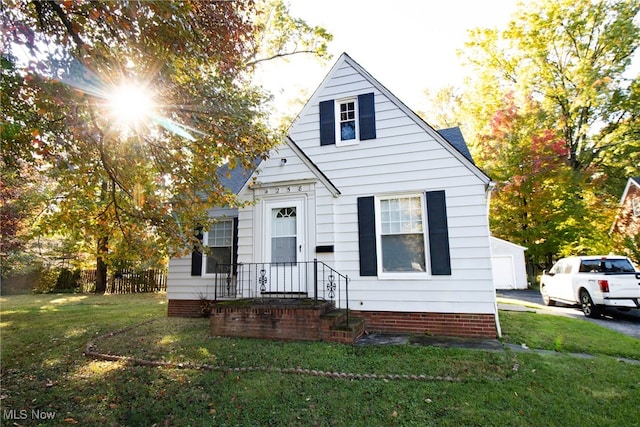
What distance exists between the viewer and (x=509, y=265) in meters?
18.2

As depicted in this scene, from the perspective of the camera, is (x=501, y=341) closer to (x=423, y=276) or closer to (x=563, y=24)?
(x=423, y=276)

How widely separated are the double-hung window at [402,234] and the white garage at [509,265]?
13432 millimetres

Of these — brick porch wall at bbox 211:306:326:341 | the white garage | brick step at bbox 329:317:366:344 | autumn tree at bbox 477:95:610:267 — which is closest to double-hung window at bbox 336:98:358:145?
brick porch wall at bbox 211:306:326:341

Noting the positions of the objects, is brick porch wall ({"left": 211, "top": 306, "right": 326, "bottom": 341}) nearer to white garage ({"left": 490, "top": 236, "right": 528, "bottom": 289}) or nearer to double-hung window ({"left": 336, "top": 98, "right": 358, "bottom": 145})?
double-hung window ({"left": 336, "top": 98, "right": 358, "bottom": 145})

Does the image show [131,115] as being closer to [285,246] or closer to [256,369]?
[285,246]

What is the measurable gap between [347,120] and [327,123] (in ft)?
1.64

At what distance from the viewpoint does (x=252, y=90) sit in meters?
6.54

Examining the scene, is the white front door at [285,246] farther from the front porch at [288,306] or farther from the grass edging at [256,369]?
the grass edging at [256,369]

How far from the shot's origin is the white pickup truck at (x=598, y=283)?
8.39m

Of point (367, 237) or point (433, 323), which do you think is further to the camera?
point (367, 237)

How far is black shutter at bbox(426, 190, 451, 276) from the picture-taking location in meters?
6.74

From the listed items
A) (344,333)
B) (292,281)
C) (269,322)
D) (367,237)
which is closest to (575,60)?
(367,237)

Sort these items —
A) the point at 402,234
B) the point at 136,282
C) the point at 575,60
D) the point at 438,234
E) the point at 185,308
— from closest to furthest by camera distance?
the point at 438,234 → the point at 402,234 → the point at 185,308 → the point at 575,60 → the point at 136,282

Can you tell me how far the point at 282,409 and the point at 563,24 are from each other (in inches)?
909
